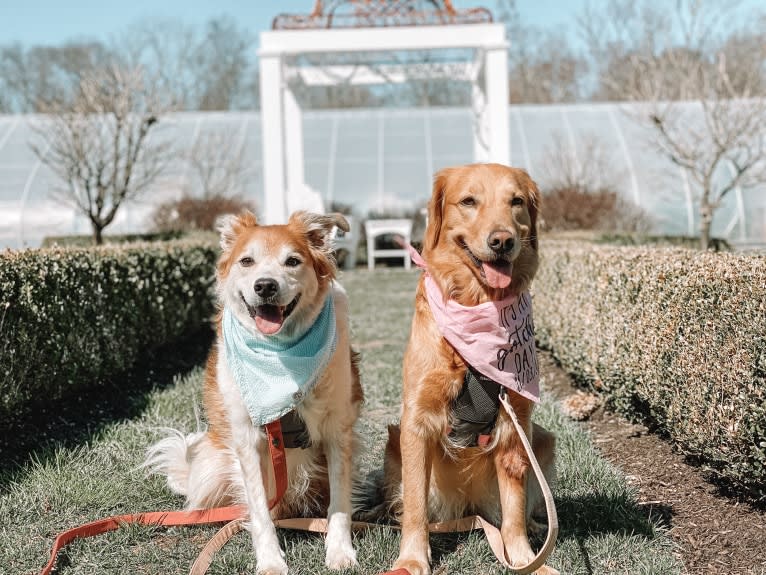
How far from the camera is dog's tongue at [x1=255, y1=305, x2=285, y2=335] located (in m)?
3.06

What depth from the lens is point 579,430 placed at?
477 centimetres

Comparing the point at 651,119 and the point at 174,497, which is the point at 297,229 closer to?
the point at 174,497

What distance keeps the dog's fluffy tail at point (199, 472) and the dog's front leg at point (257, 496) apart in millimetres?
264

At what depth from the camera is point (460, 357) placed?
118 inches

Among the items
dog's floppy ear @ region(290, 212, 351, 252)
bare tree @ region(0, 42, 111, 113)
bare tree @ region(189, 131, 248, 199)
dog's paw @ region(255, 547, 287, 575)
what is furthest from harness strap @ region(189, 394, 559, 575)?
bare tree @ region(0, 42, 111, 113)

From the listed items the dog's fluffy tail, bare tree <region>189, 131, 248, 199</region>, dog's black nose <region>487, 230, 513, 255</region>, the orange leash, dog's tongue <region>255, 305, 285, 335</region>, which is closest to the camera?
dog's black nose <region>487, 230, 513, 255</region>

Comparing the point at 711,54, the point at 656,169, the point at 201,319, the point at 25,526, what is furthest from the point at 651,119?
the point at 25,526

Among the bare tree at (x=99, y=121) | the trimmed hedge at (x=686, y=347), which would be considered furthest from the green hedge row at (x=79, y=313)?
the bare tree at (x=99, y=121)

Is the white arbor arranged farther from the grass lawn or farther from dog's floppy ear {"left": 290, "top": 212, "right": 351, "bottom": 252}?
dog's floppy ear {"left": 290, "top": 212, "right": 351, "bottom": 252}

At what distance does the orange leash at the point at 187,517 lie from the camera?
318cm

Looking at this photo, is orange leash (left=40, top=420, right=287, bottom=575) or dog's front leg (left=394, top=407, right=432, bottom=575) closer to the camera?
dog's front leg (left=394, top=407, right=432, bottom=575)

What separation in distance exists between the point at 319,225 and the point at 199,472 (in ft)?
4.60

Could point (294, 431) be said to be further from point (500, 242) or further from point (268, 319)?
point (500, 242)

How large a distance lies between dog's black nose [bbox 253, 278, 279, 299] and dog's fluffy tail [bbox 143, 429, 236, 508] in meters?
0.95
